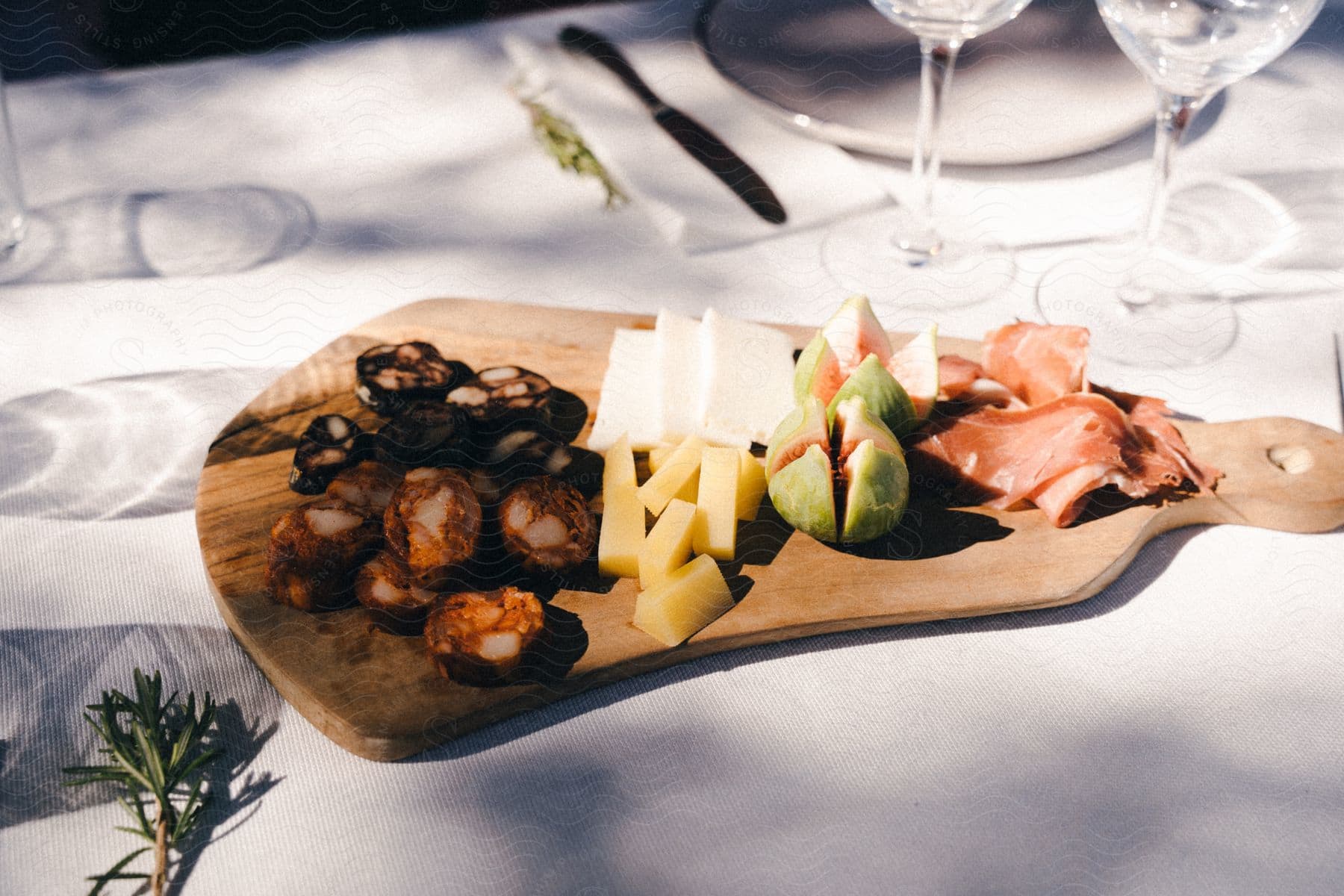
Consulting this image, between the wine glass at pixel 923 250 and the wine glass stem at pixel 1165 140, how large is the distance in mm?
189

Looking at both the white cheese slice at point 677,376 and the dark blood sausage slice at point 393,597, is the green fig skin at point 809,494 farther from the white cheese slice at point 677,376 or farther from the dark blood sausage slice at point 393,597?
the dark blood sausage slice at point 393,597

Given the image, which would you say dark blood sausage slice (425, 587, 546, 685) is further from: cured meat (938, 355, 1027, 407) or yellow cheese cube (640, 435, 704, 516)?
cured meat (938, 355, 1027, 407)

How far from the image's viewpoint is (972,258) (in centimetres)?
140

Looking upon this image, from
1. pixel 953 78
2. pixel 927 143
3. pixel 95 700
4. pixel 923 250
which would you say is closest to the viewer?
pixel 95 700

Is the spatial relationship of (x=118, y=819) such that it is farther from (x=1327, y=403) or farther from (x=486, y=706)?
(x=1327, y=403)

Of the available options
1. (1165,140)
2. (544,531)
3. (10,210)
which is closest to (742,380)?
(544,531)

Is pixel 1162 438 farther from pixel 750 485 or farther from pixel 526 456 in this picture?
pixel 526 456

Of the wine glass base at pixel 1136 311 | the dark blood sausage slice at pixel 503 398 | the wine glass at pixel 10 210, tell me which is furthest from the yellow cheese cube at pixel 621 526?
the wine glass at pixel 10 210

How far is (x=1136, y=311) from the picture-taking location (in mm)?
1316

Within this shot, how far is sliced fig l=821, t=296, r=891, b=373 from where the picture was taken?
Answer: 112cm

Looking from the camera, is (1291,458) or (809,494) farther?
(1291,458)

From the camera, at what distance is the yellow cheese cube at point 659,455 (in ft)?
3.46

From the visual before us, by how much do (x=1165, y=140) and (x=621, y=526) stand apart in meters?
0.69

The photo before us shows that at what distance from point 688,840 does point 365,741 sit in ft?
0.82
